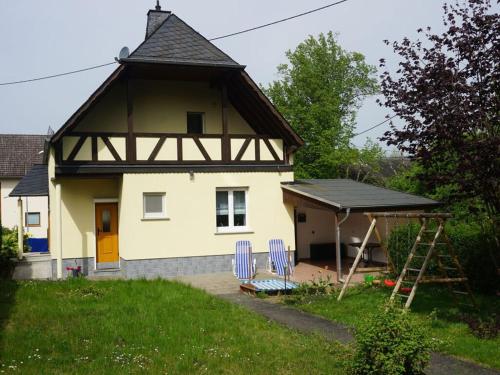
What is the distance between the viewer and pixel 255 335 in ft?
26.3

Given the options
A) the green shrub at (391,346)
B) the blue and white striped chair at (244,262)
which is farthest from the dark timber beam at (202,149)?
the green shrub at (391,346)

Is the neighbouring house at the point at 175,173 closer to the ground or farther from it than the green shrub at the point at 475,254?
farther from it

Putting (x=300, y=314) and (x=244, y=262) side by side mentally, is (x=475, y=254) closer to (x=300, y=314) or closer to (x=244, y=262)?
(x=300, y=314)

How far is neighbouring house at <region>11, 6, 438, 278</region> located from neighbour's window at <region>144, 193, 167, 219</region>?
28mm

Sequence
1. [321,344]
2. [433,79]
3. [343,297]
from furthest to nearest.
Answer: [343,297]
[433,79]
[321,344]

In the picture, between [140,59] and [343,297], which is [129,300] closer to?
[343,297]

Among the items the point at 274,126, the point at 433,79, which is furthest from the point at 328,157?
the point at 433,79

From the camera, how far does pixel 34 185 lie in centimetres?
1797

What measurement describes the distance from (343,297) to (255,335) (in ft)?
12.8

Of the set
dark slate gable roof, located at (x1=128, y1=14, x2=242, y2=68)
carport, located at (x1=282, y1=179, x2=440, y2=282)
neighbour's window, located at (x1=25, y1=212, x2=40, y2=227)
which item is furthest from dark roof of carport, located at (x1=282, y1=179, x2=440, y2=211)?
neighbour's window, located at (x1=25, y1=212, x2=40, y2=227)

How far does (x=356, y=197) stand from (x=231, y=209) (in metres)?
3.69

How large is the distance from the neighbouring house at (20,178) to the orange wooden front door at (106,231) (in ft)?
53.8

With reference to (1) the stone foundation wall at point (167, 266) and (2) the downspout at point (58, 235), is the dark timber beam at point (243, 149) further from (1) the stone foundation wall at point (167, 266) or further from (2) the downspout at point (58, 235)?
(2) the downspout at point (58, 235)

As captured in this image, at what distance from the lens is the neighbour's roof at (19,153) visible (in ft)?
117
